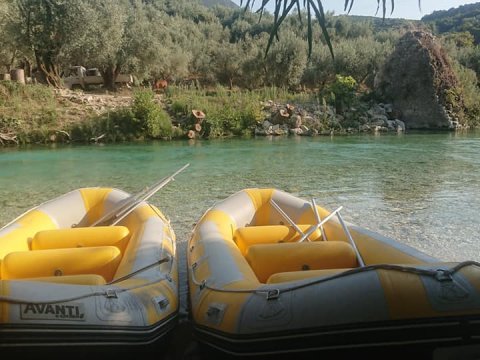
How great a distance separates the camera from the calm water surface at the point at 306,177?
5.59 meters

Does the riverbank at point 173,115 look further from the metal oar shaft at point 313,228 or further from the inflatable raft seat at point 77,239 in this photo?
the metal oar shaft at point 313,228

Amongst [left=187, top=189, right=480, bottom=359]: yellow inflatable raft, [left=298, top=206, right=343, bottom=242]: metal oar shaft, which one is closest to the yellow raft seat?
[left=187, top=189, right=480, bottom=359]: yellow inflatable raft

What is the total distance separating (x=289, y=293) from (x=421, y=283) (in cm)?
58

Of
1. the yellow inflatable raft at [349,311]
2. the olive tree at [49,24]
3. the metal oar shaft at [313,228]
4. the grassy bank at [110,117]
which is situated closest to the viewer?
the yellow inflatable raft at [349,311]

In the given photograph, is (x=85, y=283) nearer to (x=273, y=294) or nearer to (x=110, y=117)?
(x=273, y=294)

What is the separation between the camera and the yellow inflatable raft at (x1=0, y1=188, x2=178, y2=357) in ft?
6.66

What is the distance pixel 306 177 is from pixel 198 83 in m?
15.2

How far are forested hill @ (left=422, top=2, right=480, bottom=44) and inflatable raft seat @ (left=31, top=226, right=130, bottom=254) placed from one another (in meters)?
43.5

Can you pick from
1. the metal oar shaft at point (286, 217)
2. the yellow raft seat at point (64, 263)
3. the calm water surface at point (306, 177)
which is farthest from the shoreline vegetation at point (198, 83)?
the yellow raft seat at point (64, 263)

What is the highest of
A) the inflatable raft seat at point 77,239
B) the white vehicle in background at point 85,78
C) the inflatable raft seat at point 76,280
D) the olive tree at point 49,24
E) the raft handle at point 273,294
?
the olive tree at point 49,24

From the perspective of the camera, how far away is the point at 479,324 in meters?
1.88

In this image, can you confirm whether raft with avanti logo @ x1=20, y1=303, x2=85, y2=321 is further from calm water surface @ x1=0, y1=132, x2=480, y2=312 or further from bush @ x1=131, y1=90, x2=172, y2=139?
bush @ x1=131, y1=90, x2=172, y2=139

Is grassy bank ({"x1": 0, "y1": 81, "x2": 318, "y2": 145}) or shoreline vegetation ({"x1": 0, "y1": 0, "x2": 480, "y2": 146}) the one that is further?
shoreline vegetation ({"x1": 0, "y1": 0, "x2": 480, "y2": 146})

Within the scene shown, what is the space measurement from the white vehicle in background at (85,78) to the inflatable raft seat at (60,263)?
1977cm
